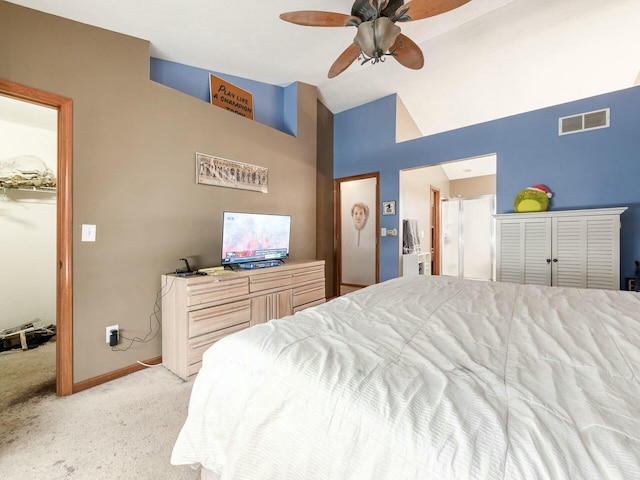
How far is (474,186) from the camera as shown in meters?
6.62

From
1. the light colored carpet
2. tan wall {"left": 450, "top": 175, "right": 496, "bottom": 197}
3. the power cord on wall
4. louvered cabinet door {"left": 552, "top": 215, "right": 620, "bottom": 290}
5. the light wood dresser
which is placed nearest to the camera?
the light colored carpet

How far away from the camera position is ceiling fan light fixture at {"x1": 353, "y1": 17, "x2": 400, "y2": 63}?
173 cm

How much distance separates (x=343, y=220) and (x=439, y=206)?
2.48 m

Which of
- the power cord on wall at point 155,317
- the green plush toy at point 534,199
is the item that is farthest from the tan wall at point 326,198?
the green plush toy at point 534,199

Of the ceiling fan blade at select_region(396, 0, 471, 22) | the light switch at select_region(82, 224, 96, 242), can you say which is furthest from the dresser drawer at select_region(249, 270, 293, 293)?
the ceiling fan blade at select_region(396, 0, 471, 22)

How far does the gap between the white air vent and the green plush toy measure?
65cm

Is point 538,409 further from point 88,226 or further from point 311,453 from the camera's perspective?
point 88,226

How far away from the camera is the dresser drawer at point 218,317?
2.09 metres

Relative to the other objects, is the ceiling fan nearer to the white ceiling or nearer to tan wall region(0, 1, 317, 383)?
the white ceiling

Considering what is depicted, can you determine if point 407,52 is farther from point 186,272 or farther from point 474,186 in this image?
point 474,186

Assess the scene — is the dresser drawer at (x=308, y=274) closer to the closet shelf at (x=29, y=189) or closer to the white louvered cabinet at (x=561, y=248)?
the white louvered cabinet at (x=561, y=248)

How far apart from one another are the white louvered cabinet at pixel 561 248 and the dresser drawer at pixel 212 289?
2851 mm

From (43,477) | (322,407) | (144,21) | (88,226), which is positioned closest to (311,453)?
(322,407)

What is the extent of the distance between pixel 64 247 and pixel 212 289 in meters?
1.06
